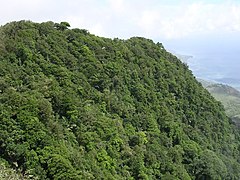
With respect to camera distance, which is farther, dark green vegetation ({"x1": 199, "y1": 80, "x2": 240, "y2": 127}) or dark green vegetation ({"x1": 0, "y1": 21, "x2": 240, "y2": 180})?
dark green vegetation ({"x1": 199, "y1": 80, "x2": 240, "y2": 127})

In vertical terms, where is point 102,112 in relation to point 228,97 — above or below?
below

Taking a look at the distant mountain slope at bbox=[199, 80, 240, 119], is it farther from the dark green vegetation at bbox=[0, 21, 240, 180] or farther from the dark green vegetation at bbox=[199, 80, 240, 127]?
the dark green vegetation at bbox=[0, 21, 240, 180]

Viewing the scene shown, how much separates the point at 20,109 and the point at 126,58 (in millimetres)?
24175

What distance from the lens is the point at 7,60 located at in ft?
124

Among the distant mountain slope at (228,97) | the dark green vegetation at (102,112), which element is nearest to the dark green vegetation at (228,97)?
the distant mountain slope at (228,97)

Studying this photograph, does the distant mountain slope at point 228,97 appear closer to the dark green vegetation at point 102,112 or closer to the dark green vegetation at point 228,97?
the dark green vegetation at point 228,97

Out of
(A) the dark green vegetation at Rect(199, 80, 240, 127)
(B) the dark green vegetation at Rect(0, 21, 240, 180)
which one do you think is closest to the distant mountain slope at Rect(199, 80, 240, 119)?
(A) the dark green vegetation at Rect(199, 80, 240, 127)

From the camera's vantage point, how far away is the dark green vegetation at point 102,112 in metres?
29.8

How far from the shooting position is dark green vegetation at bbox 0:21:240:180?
29.8 meters

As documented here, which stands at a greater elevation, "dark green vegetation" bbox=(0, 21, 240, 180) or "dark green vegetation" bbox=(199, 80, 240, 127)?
"dark green vegetation" bbox=(199, 80, 240, 127)

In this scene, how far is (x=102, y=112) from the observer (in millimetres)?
41469

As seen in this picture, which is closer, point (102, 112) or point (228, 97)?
point (102, 112)

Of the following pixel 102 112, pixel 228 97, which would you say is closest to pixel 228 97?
pixel 228 97

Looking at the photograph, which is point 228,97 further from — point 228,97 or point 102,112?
point 102,112
